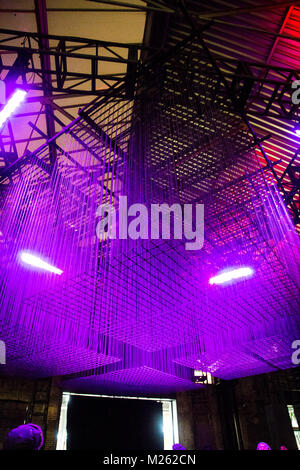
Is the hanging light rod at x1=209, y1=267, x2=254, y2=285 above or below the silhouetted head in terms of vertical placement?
above

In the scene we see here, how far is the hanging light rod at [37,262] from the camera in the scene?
4.28 m

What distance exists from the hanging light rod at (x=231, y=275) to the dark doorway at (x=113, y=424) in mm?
7050

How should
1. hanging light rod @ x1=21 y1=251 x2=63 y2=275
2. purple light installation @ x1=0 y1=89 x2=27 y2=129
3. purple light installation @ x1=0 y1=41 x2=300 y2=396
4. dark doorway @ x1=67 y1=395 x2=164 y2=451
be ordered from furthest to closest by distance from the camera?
dark doorway @ x1=67 y1=395 x2=164 y2=451, purple light installation @ x1=0 y1=89 x2=27 y2=129, hanging light rod @ x1=21 y1=251 x2=63 y2=275, purple light installation @ x1=0 y1=41 x2=300 y2=396

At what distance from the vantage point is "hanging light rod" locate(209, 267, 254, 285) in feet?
15.9

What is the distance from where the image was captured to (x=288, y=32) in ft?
18.0

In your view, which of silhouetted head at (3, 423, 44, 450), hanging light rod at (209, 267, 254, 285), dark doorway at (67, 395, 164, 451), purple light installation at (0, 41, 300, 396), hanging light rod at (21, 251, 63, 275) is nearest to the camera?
silhouetted head at (3, 423, 44, 450)

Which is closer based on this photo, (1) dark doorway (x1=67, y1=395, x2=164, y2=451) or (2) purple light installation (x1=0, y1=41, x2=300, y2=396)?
(2) purple light installation (x1=0, y1=41, x2=300, y2=396)

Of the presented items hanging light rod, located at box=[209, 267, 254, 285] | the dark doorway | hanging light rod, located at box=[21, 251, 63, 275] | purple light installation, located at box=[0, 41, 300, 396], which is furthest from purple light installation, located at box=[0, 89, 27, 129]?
the dark doorway

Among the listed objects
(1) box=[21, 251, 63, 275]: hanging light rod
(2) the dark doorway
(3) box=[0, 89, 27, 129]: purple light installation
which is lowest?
(2) the dark doorway

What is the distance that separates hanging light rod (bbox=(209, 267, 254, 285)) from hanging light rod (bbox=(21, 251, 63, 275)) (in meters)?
2.41

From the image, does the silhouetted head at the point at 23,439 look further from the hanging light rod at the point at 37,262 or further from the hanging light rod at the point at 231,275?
the hanging light rod at the point at 231,275

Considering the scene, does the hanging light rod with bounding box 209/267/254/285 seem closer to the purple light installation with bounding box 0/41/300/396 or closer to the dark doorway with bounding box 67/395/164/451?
the purple light installation with bounding box 0/41/300/396

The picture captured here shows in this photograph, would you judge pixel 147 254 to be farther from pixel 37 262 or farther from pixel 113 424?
pixel 113 424

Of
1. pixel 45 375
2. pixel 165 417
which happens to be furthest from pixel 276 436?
pixel 45 375
